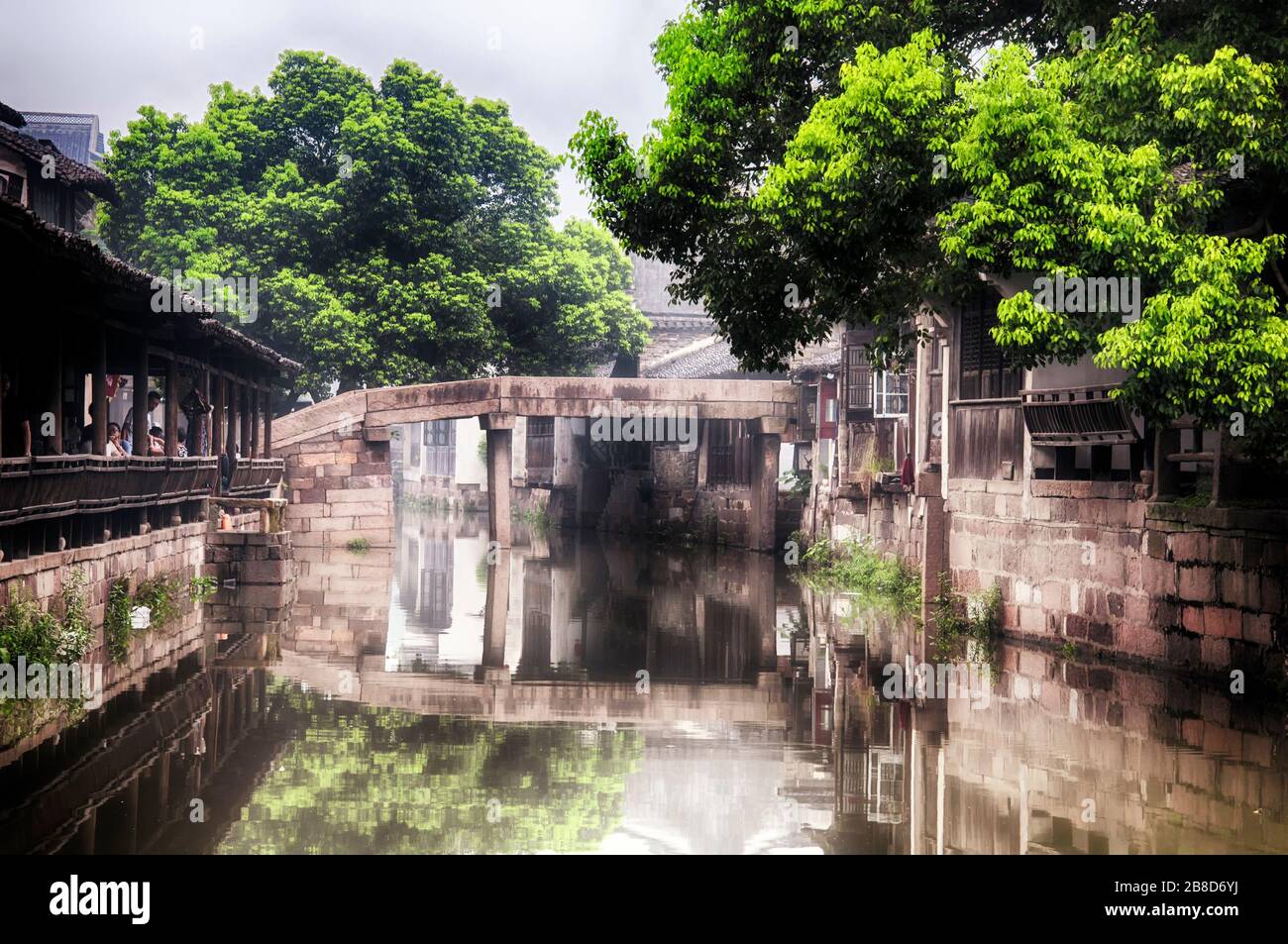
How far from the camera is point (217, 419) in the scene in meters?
25.0

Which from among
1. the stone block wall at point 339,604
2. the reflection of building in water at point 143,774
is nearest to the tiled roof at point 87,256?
the reflection of building in water at point 143,774

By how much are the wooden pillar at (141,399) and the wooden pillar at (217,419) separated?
5.27m

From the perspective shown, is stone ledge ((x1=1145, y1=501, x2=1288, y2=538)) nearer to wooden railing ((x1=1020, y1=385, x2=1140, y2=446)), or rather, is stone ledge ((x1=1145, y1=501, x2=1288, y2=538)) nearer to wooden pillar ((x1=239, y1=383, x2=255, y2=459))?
wooden railing ((x1=1020, y1=385, x2=1140, y2=446))

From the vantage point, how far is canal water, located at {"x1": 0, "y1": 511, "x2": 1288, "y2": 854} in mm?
8375

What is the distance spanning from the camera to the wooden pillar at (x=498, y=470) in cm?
3238

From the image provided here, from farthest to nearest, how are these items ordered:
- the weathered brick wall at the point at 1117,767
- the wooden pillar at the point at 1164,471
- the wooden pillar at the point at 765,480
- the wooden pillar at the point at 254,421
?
the wooden pillar at the point at 765,480
the wooden pillar at the point at 254,421
the wooden pillar at the point at 1164,471
the weathered brick wall at the point at 1117,767

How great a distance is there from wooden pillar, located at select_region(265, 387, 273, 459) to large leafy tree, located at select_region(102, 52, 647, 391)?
11.9 ft

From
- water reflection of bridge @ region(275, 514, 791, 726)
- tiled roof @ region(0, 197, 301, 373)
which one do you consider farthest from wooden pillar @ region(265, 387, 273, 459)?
tiled roof @ region(0, 197, 301, 373)

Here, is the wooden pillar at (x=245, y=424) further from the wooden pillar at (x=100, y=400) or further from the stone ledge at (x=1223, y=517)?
the stone ledge at (x=1223, y=517)

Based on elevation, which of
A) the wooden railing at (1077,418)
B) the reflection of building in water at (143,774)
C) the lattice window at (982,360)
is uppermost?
the lattice window at (982,360)

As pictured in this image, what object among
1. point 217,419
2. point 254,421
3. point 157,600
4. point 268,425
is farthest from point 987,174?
point 268,425

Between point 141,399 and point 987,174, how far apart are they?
11267 millimetres

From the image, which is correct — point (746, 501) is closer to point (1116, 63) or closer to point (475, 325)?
point (475, 325)
